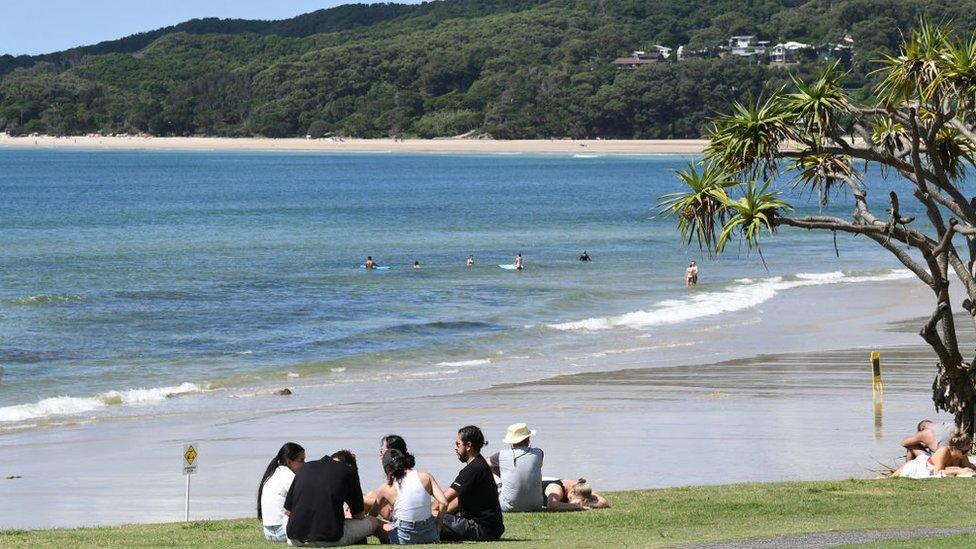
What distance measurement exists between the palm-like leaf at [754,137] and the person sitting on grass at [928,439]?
303 cm

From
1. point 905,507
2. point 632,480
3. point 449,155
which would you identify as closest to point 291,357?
point 632,480

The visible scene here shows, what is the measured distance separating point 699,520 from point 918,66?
5.08 metres

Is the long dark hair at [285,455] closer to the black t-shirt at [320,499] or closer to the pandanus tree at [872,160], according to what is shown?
the black t-shirt at [320,499]

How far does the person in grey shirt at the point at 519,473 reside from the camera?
38.9 feet

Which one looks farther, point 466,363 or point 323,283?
point 323,283

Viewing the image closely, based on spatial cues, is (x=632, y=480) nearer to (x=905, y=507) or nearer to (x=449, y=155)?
(x=905, y=507)

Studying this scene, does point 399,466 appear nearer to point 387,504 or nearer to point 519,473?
point 387,504

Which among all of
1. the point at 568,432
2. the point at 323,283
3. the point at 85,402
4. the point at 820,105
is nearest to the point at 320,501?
the point at 820,105

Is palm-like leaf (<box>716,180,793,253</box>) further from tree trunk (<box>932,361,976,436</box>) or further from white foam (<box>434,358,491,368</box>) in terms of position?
white foam (<box>434,358,491,368</box>)

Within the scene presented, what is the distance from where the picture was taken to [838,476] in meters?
14.9

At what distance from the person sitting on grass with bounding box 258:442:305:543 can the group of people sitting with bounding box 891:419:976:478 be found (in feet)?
20.5

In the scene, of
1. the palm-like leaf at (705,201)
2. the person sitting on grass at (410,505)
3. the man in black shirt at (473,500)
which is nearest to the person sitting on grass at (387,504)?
the person sitting on grass at (410,505)

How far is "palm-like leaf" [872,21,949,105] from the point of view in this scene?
43.3 feet

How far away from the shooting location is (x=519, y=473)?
1192 cm
